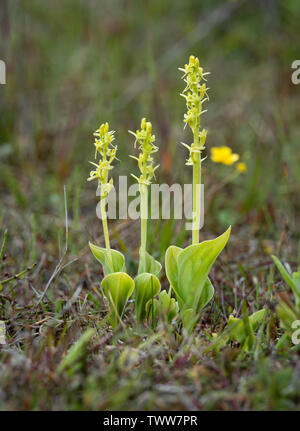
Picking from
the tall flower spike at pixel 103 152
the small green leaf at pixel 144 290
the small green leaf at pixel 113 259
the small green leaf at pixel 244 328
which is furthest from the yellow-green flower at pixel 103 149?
the small green leaf at pixel 244 328

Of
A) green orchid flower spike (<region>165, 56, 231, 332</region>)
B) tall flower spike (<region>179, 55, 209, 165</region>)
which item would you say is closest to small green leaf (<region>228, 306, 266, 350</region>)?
green orchid flower spike (<region>165, 56, 231, 332</region>)

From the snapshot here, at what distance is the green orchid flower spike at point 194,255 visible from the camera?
60.7 inches

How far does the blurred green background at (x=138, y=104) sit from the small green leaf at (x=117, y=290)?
519mm

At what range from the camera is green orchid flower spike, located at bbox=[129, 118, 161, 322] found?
5.14 feet

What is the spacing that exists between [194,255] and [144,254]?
0.64ft

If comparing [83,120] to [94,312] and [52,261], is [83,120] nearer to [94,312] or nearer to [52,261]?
[52,261]

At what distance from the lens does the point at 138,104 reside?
178 inches

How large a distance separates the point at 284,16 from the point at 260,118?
1.53m

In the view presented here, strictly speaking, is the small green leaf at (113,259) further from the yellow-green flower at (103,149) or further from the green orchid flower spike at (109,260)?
the yellow-green flower at (103,149)

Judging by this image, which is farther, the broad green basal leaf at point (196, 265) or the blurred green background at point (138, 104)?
the blurred green background at point (138, 104)

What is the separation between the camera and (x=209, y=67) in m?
5.40

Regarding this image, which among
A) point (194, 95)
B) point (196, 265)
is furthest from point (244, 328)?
point (194, 95)

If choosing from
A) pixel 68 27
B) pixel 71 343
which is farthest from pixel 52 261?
pixel 68 27

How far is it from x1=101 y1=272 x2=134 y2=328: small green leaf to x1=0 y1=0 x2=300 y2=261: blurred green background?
1.70 feet
